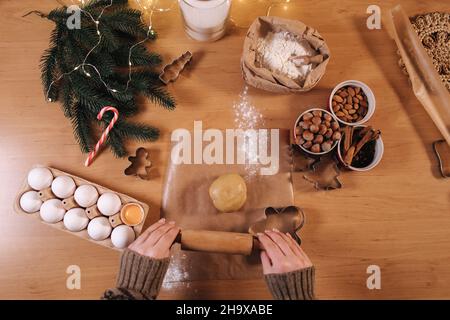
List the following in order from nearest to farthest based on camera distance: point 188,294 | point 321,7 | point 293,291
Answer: point 293,291 → point 188,294 → point 321,7

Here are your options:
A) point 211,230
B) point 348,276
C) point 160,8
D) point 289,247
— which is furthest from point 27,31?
point 348,276

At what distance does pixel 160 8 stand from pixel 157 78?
19 centimetres

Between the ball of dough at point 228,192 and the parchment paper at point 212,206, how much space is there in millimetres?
28

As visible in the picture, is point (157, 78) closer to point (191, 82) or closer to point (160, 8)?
point (191, 82)

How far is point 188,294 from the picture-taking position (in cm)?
85

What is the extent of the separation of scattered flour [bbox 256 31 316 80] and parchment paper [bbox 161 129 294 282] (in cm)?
15

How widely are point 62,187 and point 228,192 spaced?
0.38 m

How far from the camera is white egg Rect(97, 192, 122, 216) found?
82cm

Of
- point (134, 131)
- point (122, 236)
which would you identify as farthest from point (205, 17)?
point (122, 236)

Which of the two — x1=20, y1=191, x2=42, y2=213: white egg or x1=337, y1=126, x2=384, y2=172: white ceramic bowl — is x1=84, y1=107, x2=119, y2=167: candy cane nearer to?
x1=20, y1=191, x2=42, y2=213: white egg

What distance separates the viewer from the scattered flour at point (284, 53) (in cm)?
86

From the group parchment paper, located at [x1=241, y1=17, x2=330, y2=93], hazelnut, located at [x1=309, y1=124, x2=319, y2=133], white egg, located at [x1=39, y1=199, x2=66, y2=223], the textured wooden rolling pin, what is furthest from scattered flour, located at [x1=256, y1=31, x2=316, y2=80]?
white egg, located at [x1=39, y1=199, x2=66, y2=223]

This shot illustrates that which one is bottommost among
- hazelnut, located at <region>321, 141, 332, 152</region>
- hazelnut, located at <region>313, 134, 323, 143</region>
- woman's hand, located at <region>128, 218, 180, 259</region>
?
woman's hand, located at <region>128, 218, 180, 259</region>
